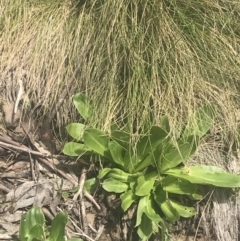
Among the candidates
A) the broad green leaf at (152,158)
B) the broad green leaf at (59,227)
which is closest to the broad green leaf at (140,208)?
the broad green leaf at (152,158)

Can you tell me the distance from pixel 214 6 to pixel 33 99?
75 centimetres

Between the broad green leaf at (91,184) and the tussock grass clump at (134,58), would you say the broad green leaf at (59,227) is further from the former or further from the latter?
the tussock grass clump at (134,58)

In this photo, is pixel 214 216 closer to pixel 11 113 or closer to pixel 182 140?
pixel 182 140

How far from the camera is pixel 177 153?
1.64 meters

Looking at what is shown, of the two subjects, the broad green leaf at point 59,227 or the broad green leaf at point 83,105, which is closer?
the broad green leaf at point 59,227

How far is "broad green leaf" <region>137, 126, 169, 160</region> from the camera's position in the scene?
5.32ft

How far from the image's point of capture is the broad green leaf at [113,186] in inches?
65.6

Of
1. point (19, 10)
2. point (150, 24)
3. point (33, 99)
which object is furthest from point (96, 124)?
point (19, 10)

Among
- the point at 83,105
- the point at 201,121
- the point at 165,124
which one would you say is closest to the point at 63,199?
the point at 83,105

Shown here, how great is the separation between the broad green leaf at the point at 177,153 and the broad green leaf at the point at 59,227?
358 millimetres

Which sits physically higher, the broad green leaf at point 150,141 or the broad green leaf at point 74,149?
the broad green leaf at point 150,141

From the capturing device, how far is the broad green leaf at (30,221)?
159cm

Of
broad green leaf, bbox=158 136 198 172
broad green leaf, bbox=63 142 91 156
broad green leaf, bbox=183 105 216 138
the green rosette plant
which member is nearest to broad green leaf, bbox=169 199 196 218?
the green rosette plant

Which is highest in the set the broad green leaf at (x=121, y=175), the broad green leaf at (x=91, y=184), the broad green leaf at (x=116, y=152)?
the broad green leaf at (x=116, y=152)
